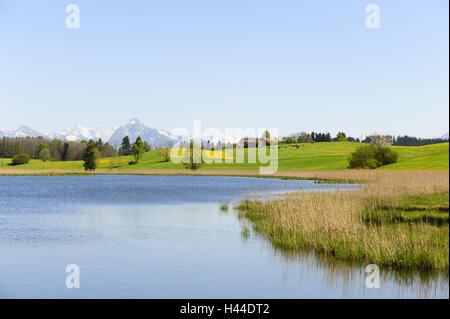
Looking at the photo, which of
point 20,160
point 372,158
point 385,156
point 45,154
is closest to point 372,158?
point 372,158

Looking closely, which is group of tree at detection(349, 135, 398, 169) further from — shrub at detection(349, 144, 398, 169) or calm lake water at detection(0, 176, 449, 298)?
calm lake water at detection(0, 176, 449, 298)

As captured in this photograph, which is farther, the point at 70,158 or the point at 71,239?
the point at 70,158

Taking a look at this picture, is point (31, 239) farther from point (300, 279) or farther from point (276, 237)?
point (300, 279)

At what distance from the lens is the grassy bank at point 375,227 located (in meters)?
17.7

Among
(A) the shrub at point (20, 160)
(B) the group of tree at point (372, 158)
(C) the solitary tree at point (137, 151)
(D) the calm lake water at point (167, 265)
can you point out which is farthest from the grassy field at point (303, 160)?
(D) the calm lake water at point (167, 265)

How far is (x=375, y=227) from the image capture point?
20219mm

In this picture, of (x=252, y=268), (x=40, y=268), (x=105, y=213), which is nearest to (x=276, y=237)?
(x=252, y=268)

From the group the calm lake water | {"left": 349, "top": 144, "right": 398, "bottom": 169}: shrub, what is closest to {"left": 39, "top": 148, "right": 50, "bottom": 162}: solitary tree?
{"left": 349, "top": 144, "right": 398, "bottom": 169}: shrub

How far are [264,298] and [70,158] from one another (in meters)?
Answer: 191

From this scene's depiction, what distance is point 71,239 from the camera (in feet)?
84.3

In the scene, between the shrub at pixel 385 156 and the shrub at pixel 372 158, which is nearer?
the shrub at pixel 372 158

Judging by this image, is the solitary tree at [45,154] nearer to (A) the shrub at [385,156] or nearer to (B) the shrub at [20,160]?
(B) the shrub at [20,160]

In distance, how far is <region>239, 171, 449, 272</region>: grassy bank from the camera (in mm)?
17688

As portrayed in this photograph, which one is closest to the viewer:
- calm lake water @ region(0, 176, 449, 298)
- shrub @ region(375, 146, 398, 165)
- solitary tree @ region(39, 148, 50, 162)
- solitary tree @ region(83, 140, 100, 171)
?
calm lake water @ region(0, 176, 449, 298)
